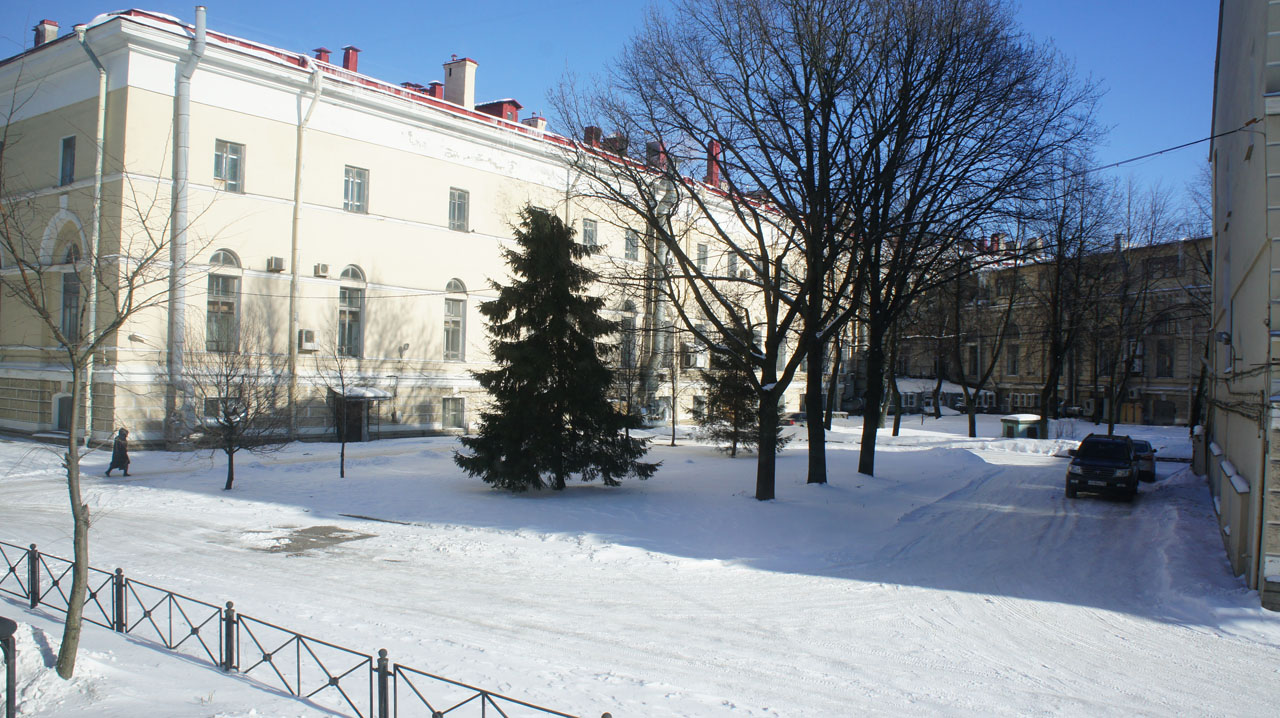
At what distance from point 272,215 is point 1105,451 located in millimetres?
29301

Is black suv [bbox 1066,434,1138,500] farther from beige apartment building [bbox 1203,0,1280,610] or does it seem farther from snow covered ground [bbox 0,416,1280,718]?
beige apartment building [bbox 1203,0,1280,610]

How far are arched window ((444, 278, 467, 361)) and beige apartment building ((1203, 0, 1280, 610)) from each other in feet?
95.4

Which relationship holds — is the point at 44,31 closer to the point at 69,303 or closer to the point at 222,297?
the point at 69,303

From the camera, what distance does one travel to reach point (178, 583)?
11.2 metres

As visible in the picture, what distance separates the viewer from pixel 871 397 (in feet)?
78.9

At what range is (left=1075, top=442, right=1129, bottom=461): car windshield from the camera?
22.7 meters

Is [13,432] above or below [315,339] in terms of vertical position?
below

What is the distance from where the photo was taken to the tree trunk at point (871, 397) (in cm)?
2331

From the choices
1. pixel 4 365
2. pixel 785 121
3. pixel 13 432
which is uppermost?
pixel 785 121

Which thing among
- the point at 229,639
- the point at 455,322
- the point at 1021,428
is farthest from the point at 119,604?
the point at 1021,428

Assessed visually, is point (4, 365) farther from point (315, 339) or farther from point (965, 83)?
point (965, 83)

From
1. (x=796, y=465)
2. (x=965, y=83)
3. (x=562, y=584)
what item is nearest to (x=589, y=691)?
(x=562, y=584)

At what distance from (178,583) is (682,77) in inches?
543

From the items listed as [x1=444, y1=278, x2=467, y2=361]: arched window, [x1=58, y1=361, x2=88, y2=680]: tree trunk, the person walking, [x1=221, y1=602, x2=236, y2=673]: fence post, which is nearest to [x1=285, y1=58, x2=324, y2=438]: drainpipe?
[x1=444, y1=278, x2=467, y2=361]: arched window
